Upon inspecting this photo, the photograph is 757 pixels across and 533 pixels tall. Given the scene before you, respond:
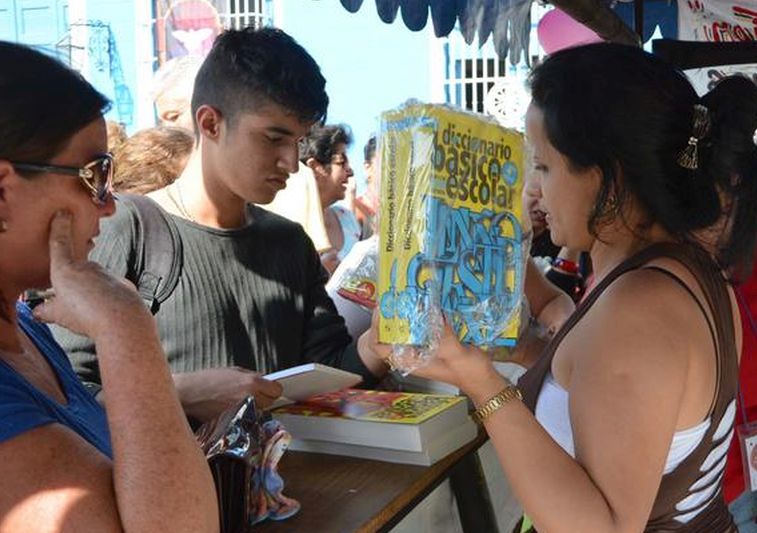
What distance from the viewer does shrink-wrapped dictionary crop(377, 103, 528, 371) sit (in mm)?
1033

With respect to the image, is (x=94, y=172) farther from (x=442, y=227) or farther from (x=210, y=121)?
(x=210, y=121)

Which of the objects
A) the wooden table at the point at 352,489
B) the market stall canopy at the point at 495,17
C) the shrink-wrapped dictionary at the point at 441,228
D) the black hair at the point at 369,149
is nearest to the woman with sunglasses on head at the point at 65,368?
the wooden table at the point at 352,489

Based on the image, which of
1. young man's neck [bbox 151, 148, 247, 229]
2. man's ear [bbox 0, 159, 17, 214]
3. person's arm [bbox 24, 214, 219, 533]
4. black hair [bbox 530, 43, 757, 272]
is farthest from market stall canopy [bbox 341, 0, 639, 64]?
person's arm [bbox 24, 214, 219, 533]

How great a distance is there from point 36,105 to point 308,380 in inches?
27.0

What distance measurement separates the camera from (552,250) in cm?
373

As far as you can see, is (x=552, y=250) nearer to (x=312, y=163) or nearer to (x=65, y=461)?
(x=312, y=163)

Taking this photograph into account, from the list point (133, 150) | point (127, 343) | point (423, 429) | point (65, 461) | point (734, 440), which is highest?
point (133, 150)

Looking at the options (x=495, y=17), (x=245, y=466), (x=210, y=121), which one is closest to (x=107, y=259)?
(x=210, y=121)

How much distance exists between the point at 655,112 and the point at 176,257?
109 centimetres

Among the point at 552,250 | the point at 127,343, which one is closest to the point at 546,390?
the point at 127,343

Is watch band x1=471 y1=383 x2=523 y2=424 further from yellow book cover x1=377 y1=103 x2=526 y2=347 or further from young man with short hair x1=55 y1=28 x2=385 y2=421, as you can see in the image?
young man with short hair x1=55 y1=28 x2=385 y2=421

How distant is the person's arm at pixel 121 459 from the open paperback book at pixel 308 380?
17.0 inches

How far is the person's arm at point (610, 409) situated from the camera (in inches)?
41.8

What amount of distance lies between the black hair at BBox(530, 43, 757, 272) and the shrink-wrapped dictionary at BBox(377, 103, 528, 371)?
0.53ft
